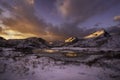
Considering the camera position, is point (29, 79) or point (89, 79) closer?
point (29, 79)

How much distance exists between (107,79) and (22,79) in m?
9.19

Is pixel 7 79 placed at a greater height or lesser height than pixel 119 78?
greater

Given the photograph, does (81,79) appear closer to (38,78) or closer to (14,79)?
(38,78)

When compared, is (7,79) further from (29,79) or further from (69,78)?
(69,78)

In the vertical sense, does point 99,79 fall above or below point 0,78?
below

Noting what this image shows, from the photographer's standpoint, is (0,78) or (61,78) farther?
(61,78)

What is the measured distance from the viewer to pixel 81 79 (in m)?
13.3

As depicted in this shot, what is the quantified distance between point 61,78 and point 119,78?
661cm

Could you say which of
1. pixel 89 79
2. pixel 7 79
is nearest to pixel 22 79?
pixel 7 79

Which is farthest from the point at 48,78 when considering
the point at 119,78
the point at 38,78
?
the point at 119,78

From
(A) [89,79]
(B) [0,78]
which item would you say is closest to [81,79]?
(A) [89,79]

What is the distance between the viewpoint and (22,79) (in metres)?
12.4

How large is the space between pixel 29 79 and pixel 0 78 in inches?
122

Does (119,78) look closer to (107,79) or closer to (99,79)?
(107,79)
